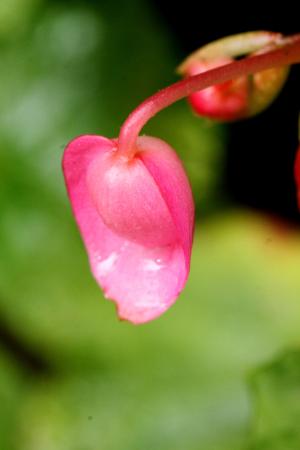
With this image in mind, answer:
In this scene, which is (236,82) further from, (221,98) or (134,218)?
(134,218)

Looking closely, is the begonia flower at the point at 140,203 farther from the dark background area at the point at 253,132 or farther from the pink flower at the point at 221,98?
the dark background area at the point at 253,132

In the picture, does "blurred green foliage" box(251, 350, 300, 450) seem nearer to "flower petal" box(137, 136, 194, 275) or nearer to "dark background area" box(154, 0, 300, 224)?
"flower petal" box(137, 136, 194, 275)

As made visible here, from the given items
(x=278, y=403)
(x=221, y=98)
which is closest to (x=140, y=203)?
(x=221, y=98)

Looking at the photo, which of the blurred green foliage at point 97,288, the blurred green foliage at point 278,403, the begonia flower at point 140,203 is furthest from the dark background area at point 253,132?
the begonia flower at point 140,203

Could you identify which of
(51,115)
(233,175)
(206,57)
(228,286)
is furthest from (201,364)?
(206,57)

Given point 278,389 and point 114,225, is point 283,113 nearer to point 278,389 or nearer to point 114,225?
point 278,389

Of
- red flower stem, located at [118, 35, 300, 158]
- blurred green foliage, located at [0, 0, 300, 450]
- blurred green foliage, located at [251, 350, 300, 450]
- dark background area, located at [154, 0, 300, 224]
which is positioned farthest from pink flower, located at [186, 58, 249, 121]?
blurred green foliage, located at [0, 0, 300, 450]
